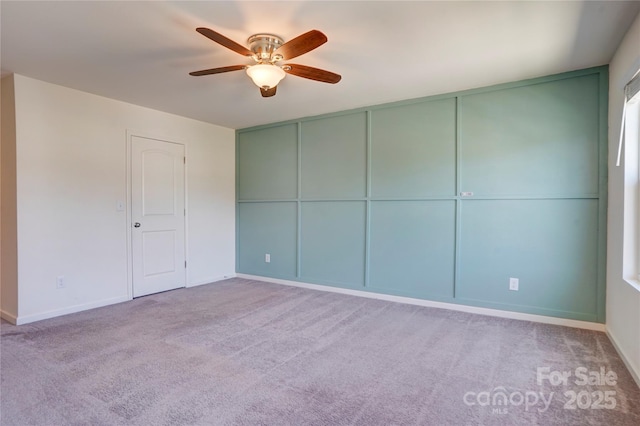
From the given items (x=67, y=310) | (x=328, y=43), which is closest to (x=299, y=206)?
(x=328, y=43)

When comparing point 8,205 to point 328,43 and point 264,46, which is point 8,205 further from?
point 328,43

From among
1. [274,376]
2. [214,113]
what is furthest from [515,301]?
[214,113]

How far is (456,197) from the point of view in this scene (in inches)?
134

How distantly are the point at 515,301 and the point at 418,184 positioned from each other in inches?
59.3

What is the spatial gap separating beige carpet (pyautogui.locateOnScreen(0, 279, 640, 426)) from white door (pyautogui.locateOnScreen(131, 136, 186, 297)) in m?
0.78

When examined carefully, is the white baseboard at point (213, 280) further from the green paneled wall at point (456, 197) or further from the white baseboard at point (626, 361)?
the white baseboard at point (626, 361)

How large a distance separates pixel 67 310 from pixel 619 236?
16.3 ft

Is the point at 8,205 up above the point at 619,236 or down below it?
above

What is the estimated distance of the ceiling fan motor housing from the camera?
88.2 inches

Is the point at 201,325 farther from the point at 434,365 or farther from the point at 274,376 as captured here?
the point at 434,365

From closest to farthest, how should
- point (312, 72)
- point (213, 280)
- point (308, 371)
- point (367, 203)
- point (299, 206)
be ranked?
point (308, 371) < point (312, 72) < point (367, 203) < point (299, 206) < point (213, 280)

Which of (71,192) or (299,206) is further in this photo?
(299,206)

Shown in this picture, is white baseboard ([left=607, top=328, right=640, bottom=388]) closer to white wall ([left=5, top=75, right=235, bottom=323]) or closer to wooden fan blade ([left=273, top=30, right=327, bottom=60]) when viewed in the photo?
wooden fan blade ([left=273, top=30, right=327, bottom=60])

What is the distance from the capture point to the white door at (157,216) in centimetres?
388
